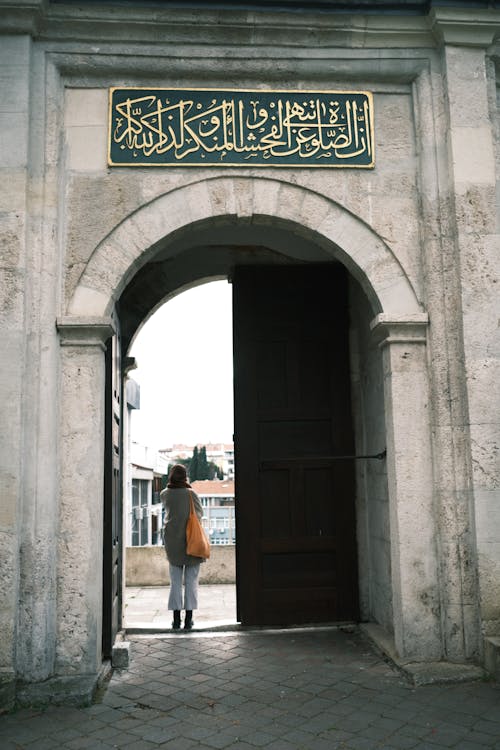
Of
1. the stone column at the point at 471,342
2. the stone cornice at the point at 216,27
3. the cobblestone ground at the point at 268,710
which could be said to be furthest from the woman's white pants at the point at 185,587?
the stone cornice at the point at 216,27

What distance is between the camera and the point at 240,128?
4926 millimetres

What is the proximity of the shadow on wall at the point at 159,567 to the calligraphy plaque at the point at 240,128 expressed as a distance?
5.44 metres

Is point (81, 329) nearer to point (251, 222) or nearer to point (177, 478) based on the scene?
point (251, 222)

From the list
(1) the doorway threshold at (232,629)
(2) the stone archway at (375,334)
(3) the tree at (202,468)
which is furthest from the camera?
(3) the tree at (202,468)

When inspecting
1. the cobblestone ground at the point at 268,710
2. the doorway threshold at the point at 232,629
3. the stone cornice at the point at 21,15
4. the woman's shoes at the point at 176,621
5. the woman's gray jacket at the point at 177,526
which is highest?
the stone cornice at the point at 21,15

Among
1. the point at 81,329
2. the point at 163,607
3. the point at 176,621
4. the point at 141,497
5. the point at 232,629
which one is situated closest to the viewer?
the point at 81,329

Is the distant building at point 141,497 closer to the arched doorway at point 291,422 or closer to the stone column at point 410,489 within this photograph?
the arched doorway at point 291,422

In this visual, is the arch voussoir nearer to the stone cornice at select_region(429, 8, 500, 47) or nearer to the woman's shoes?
the stone cornice at select_region(429, 8, 500, 47)

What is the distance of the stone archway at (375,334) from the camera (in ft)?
14.4

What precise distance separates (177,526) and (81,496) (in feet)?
6.43

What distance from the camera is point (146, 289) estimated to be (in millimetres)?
6754

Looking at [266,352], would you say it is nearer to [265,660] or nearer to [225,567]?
[265,660]

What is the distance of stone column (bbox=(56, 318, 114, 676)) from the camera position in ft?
14.0

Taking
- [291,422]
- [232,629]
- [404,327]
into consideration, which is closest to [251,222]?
[404,327]
